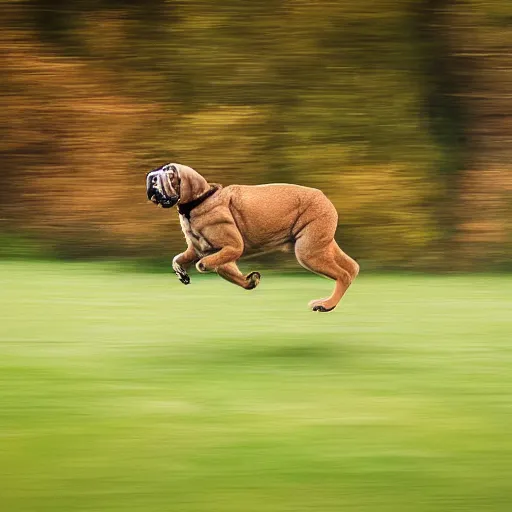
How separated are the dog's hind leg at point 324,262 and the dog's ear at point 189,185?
743 millimetres

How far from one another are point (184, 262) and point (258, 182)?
8145 millimetres

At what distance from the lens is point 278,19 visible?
49.9ft

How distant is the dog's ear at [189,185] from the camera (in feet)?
20.5

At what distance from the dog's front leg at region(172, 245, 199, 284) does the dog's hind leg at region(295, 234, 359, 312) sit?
2.10 ft

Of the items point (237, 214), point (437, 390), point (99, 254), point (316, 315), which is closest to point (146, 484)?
point (237, 214)

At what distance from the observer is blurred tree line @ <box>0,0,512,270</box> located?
14.6 meters

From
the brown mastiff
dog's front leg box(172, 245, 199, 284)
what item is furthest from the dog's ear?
dog's front leg box(172, 245, 199, 284)

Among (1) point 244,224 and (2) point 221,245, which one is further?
(1) point 244,224

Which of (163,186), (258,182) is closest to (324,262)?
(163,186)

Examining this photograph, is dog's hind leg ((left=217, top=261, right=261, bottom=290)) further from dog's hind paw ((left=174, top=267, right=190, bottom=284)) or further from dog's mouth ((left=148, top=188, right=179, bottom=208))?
dog's mouth ((left=148, top=188, right=179, bottom=208))

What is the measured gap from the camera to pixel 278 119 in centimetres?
1500

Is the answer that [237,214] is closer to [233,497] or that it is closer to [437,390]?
[437,390]

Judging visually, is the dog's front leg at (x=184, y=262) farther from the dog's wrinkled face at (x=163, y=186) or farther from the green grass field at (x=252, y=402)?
the green grass field at (x=252, y=402)

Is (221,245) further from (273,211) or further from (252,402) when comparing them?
(252,402)
